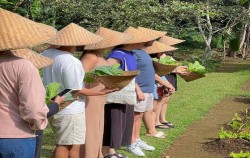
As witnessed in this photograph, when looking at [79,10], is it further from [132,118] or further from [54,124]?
[54,124]

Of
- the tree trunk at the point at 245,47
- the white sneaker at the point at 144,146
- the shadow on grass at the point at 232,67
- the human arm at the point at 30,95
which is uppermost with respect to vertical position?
the human arm at the point at 30,95

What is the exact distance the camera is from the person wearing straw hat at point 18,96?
3.54m

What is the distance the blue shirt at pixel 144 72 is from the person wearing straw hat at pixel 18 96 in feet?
A: 11.1

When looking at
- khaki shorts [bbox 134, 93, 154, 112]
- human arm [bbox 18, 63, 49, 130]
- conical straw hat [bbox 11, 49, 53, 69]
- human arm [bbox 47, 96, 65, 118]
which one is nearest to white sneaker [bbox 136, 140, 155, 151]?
khaki shorts [bbox 134, 93, 154, 112]

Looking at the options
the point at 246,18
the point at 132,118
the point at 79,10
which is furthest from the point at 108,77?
the point at 246,18

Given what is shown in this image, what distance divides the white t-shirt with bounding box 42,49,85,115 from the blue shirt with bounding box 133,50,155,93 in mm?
1951

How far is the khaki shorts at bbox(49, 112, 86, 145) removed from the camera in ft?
17.0

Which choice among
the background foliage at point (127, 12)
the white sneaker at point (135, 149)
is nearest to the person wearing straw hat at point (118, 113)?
the white sneaker at point (135, 149)

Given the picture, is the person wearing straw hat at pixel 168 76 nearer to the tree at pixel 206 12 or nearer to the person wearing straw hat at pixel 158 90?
the person wearing straw hat at pixel 158 90

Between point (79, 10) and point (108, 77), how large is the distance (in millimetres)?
13594

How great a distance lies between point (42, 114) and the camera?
363 centimetres

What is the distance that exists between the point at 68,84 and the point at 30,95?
146 cm

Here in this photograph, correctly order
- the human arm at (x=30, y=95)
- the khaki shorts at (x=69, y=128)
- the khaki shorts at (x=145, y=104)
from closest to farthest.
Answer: the human arm at (x=30, y=95), the khaki shorts at (x=69, y=128), the khaki shorts at (x=145, y=104)

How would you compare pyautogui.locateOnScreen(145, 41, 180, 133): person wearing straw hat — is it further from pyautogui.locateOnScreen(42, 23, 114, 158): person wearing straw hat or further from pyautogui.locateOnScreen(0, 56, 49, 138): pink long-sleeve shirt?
pyautogui.locateOnScreen(0, 56, 49, 138): pink long-sleeve shirt
